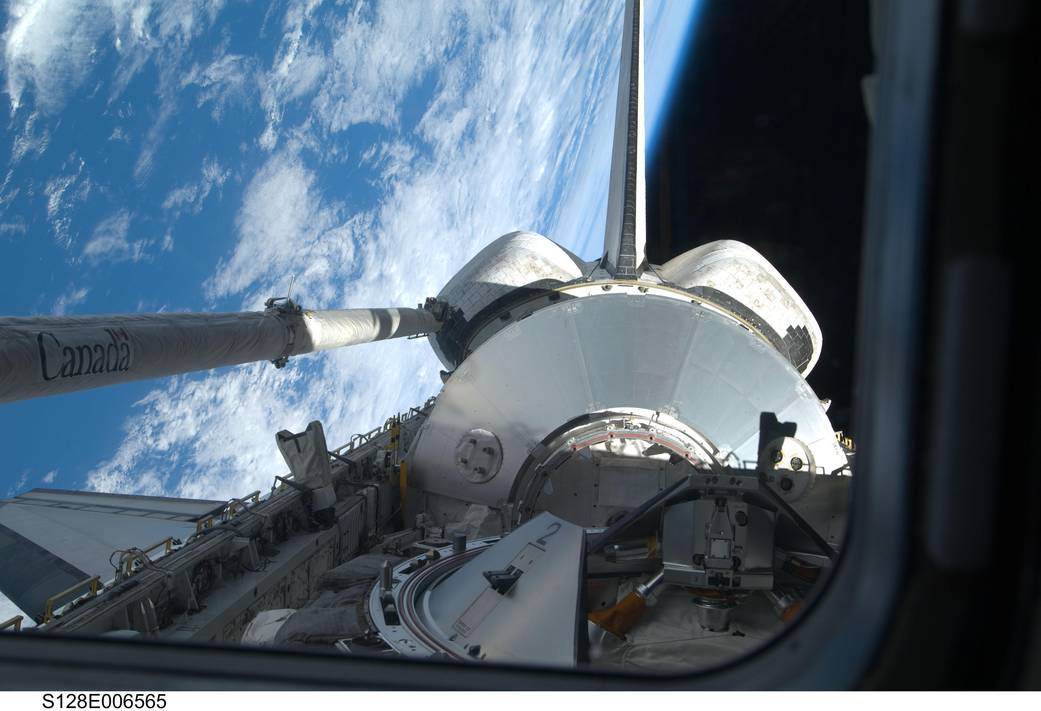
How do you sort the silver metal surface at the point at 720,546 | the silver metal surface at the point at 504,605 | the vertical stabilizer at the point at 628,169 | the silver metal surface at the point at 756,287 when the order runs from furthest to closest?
1. the vertical stabilizer at the point at 628,169
2. the silver metal surface at the point at 756,287
3. the silver metal surface at the point at 720,546
4. the silver metal surface at the point at 504,605

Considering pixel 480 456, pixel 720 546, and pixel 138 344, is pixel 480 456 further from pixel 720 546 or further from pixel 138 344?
pixel 720 546

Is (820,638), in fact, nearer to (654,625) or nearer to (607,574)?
(654,625)

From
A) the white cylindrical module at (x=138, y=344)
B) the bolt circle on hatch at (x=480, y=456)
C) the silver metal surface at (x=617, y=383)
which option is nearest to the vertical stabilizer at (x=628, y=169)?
the silver metal surface at (x=617, y=383)

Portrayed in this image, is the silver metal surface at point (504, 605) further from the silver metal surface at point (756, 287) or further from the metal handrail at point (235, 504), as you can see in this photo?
the silver metal surface at point (756, 287)

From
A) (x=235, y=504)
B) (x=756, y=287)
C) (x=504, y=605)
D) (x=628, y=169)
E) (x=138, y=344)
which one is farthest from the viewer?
(x=628, y=169)

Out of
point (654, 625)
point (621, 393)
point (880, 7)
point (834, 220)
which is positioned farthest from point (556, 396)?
point (834, 220)

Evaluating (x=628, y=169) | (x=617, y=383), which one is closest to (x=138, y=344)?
(x=617, y=383)
